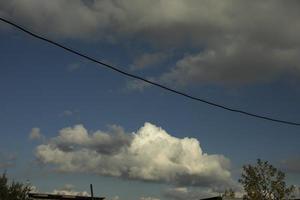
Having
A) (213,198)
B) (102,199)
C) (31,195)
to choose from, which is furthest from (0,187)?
(213,198)

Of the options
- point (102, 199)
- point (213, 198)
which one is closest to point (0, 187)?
point (102, 199)

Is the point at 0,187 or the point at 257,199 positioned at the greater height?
the point at 0,187

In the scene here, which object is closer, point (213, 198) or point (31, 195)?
point (213, 198)

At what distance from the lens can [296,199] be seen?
188ft

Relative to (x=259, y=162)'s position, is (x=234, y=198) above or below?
below

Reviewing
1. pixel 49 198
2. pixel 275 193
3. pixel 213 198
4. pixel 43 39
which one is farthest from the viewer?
pixel 49 198

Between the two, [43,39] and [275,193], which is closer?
[43,39]

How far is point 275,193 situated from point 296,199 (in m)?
2.46

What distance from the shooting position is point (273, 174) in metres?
58.5

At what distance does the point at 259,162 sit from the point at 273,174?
214cm

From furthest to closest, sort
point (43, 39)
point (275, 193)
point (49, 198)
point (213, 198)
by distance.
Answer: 1. point (49, 198)
2. point (275, 193)
3. point (213, 198)
4. point (43, 39)

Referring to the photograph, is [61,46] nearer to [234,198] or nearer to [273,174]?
[234,198]

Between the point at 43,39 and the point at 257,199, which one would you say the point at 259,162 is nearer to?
the point at 257,199

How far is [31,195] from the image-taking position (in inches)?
2393
